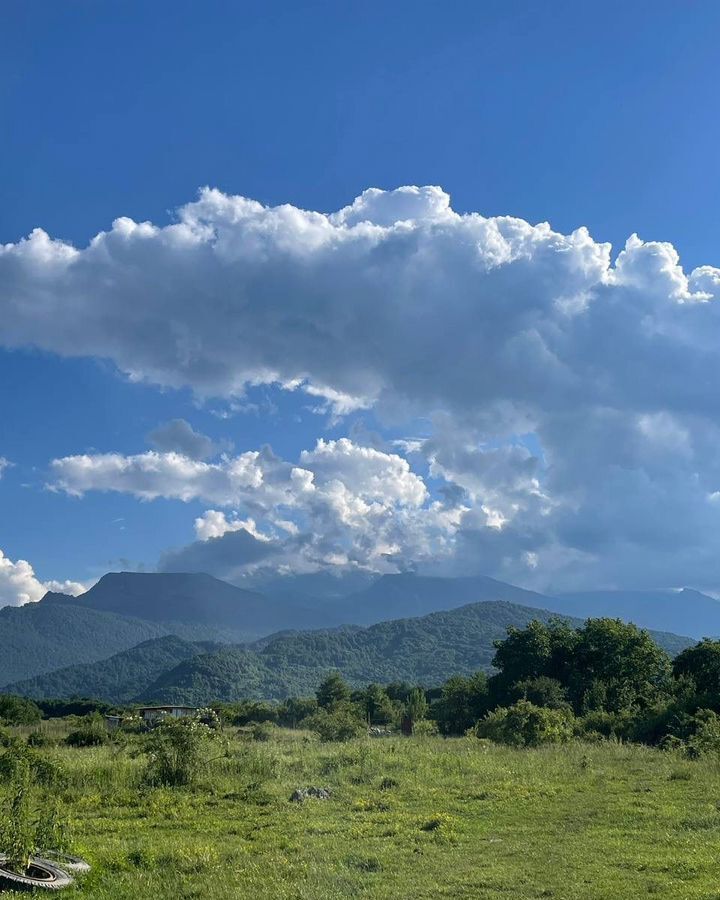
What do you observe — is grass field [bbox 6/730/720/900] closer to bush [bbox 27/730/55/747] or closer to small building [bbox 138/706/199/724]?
small building [bbox 138/706/199/724]

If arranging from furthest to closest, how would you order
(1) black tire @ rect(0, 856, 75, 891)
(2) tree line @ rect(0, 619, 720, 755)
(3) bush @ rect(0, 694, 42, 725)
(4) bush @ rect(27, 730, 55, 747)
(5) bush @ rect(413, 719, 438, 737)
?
1. (3) bush @ rect(0, 694, 42, 725)
2. (5) bush @ rect(413, 719, 438, 737)
3. (2) tree line @ rect(0, 619, 720, 755)
4. (4) bush @ rect(27, 730, 55, 747)
5. (1) black tire @ rect(0, 856, 75, 891)

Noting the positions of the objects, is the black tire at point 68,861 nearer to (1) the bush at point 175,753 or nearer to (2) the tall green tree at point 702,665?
(1) the bush at point 175,753

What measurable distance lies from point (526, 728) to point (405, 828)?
18935 mm

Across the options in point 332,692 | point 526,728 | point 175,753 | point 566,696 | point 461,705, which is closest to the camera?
point 175,753

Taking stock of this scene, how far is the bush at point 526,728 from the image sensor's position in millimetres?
32219

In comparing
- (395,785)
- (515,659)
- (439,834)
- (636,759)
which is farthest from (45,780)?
(515,659)

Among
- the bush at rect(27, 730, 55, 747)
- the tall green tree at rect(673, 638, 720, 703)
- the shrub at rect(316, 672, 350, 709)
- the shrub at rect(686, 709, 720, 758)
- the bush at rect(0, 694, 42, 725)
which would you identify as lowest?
the bush at rect(0, 694, 42, 725)

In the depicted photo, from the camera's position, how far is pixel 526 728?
1292 inches

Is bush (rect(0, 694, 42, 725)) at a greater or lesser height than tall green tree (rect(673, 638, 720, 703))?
lesser

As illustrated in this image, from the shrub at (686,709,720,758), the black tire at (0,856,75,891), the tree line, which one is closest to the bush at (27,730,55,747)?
the tree line

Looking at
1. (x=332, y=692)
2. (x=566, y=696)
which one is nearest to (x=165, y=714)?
(x=566, y=696)

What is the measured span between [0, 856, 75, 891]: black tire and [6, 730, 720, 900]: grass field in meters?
0.30

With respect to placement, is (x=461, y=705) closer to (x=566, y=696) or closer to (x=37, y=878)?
(x=566, y=696)

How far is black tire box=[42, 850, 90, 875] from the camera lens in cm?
1247
